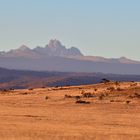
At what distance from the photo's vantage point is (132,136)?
25812 millimetres

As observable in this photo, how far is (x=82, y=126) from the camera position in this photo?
2858 centimetres

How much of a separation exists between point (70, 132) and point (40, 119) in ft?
16.5

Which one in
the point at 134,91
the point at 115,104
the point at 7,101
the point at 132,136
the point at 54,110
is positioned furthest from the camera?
the point at 134,91

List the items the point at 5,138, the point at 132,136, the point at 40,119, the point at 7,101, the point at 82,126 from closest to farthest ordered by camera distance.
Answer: the point at 5,138, the point at 132,136, the point at 82,126, the point at 40,119, the point at 7,101

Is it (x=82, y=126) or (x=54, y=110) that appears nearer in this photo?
(x=82, y=126)

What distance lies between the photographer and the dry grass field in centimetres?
2581

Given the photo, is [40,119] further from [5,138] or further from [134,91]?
[134,91]

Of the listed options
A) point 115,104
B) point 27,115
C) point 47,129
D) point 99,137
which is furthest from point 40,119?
point 115,104

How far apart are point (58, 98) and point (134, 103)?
6162 mm

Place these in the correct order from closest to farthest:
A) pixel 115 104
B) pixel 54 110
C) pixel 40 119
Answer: pixel 40 119
pixel 54 110
pixel 115 104

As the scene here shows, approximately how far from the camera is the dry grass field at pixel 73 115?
84.7 feet

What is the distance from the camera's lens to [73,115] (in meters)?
33.1

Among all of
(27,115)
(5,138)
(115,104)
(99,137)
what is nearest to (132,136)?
(99,137)

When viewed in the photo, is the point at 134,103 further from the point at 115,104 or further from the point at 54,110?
the point at 54,110
